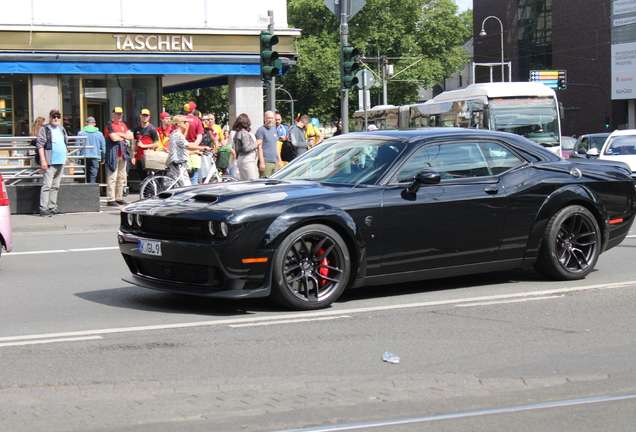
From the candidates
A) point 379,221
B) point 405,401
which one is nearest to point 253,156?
point 379,221

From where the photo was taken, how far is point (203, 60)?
2241 centimetres

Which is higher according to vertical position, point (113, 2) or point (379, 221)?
point (113, 2)

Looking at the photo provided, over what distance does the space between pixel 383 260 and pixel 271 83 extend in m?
11.5

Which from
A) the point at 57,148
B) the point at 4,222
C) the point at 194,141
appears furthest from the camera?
the point at 194,141

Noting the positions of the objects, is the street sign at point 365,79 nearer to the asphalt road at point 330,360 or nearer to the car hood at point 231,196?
the asphalt road at point 330,360

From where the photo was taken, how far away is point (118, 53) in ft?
71.1

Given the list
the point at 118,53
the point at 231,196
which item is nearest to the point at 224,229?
the point at 231,196

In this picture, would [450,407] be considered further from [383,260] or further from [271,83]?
[271,83]

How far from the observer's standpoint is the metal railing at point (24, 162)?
1627 cm

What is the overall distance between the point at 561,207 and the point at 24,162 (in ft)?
38.0

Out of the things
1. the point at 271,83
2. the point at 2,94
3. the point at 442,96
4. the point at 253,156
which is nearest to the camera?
the point at 253,156

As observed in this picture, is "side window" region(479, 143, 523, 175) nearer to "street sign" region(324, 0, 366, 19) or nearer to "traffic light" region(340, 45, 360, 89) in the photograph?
"traffic light" region(340, 45, 360, 89)

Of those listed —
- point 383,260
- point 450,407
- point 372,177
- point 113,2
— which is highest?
point 113,2

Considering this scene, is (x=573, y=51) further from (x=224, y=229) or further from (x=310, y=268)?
(x=224, y=229)
